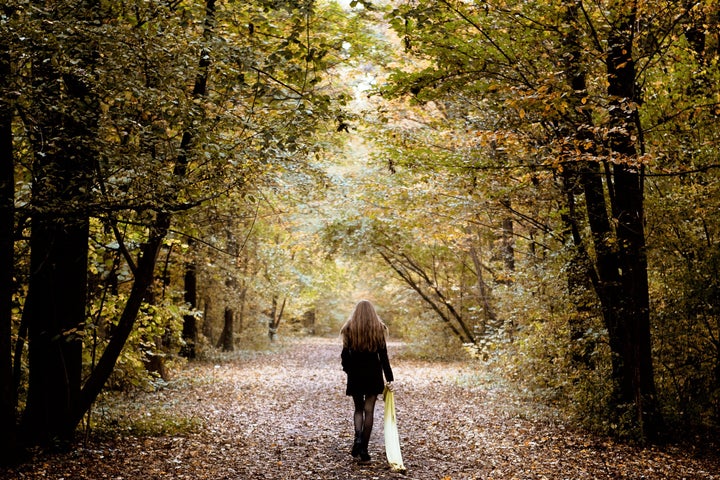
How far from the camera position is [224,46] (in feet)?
21.6

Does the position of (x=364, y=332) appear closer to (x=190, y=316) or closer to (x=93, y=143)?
(x=93, y=143)

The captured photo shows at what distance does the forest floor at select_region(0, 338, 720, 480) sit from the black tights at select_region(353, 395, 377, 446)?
0.35 m

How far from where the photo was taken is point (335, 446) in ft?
26.1

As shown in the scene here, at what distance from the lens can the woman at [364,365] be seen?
711 centimetres

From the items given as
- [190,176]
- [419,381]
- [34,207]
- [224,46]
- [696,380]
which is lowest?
[419,381]

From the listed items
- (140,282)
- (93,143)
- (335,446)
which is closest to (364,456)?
(335,446)

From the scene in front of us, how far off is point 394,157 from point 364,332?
4.97 meters

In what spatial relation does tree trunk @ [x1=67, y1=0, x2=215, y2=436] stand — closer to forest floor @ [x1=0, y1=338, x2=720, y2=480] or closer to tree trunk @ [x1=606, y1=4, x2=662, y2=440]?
forest floor @ [x1=0, y1=338, x2=720, y2=480]

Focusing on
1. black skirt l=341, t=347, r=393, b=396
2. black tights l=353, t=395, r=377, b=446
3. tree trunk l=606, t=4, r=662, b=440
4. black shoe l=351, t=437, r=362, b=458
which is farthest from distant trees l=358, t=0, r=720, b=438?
black shoe l=351, t=437, r=362, b=458

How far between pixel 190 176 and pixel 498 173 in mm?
5442

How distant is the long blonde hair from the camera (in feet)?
23.6

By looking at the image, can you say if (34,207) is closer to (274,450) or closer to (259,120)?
(259,120)

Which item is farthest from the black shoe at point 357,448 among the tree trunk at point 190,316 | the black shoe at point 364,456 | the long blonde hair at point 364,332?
the tree trunk at point 190,316

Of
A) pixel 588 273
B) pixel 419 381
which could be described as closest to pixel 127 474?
pixel 588 273
